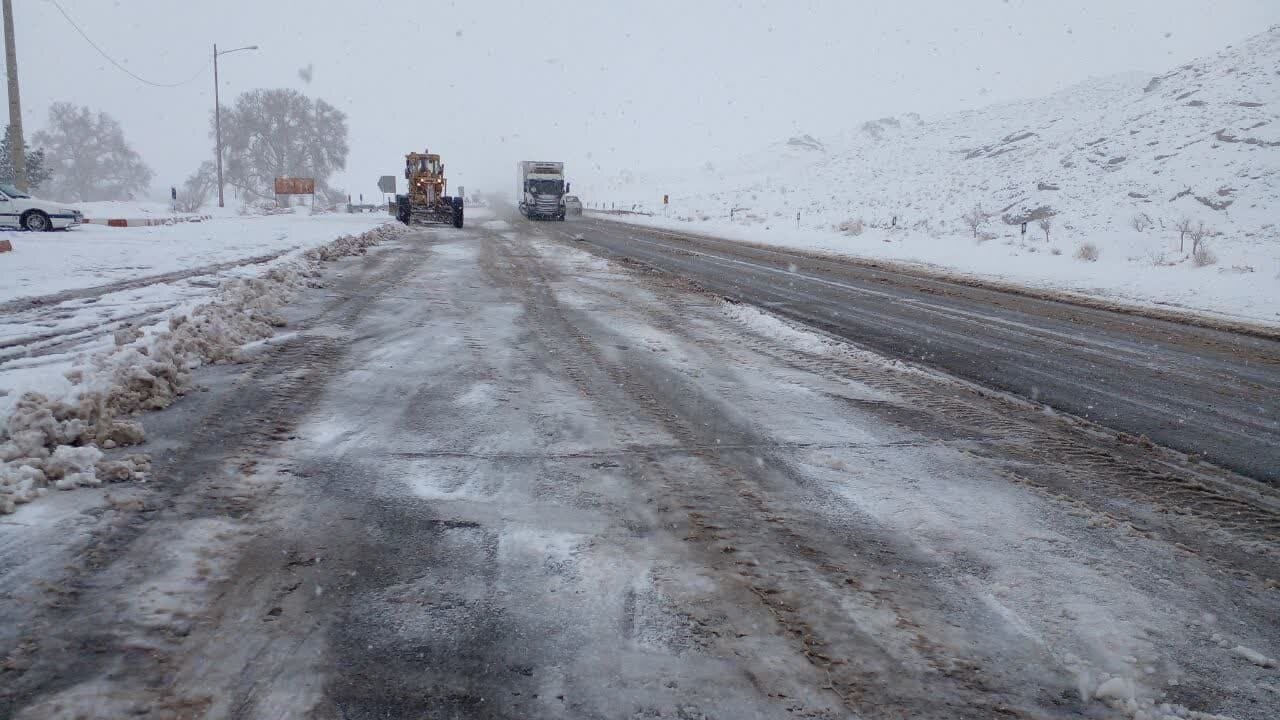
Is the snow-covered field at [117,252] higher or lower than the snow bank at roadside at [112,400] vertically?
higher

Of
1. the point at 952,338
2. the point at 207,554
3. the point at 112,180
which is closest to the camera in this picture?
the point at 207,554

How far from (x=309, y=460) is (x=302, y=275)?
854 cm

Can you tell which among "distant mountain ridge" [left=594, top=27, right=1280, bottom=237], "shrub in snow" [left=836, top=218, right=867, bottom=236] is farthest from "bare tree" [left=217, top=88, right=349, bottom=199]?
"shrub in snow" [left=836, top=218, right=867, bottom=236]

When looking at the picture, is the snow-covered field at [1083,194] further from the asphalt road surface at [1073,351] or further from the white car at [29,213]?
the white car at [29,213]

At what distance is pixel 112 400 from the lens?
4625 millimetres

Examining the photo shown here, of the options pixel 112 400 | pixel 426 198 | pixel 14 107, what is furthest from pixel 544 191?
pixel 112 400

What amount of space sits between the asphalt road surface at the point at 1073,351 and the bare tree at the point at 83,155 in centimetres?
9264

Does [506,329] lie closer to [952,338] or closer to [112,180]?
[952,338]

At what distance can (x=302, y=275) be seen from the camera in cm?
1156

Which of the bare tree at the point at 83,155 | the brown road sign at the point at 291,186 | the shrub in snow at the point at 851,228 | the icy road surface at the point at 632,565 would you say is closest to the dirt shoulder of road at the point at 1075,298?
the icy road surface at the point at 632,565

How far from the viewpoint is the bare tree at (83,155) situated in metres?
79.6

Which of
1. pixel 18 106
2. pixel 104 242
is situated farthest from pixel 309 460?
pixel 18 106

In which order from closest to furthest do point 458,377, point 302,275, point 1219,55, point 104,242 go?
point 458,377
point 302,275
point 104,242
point 1219,55

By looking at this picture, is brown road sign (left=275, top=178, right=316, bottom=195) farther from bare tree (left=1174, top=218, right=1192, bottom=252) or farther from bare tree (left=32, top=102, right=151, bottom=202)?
bare tree (left=1174, top=218, right=1192, bottom=252)
